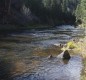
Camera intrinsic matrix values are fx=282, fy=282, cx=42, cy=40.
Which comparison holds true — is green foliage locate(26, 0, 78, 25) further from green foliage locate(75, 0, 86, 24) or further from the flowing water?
the flowing water

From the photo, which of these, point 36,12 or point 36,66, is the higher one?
point 36,12

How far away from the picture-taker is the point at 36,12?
434 ft

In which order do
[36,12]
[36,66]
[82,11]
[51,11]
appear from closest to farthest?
[36,66], [82,11], [36,12], [51,11]

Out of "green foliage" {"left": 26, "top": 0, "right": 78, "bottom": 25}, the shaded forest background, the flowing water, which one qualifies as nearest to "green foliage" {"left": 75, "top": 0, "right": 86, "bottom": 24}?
the shaded forest background

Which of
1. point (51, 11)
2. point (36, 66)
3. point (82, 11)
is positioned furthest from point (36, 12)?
point (36, 66)

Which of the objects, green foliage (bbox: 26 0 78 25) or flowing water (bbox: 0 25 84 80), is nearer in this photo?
flowing water (bbox: 0 25 84 80)

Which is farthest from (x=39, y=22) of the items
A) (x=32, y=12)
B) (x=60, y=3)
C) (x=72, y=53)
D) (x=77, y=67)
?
(x=77, y=67)

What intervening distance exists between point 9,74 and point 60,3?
136m

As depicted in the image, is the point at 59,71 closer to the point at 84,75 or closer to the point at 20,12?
the point at 84,75

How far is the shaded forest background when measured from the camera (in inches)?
4058

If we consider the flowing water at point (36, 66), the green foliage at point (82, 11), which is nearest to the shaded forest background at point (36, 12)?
the green foliage at point (82, 11)

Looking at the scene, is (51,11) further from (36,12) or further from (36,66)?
(36,66)

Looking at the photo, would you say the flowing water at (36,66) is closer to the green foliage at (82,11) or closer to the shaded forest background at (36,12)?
the green foliage at (82,11)

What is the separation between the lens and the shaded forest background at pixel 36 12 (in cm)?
10306
